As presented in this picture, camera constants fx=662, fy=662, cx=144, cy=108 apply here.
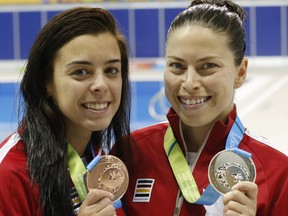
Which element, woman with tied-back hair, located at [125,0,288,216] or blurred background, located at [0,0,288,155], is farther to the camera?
blurred background, located at [0,0,288,155]

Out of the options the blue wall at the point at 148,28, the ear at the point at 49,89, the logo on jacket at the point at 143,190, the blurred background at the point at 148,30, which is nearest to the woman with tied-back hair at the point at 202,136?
the logo on jacket at the point at 143,190

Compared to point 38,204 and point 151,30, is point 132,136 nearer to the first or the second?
point 38,204

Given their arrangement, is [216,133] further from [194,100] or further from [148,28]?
[148,28]

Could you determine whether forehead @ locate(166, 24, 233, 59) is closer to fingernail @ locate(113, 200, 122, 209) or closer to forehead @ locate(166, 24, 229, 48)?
forehead @ locate(166, 24, 229, 48)

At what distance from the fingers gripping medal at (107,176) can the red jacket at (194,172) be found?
0.22 metres

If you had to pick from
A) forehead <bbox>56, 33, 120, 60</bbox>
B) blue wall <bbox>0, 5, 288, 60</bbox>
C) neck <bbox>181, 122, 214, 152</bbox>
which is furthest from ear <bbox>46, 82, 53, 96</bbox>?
blue wall <bbox>0, 5, 288, 60</bbox>

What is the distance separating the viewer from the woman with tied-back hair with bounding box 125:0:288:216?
2447 millimetres

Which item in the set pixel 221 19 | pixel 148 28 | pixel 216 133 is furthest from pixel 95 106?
pixel 148 28

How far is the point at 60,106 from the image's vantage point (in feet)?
8.30

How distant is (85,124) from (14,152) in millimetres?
311

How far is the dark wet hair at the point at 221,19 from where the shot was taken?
2553 mm

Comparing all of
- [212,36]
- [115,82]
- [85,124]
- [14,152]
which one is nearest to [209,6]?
[212,36]

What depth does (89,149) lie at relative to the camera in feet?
8.98

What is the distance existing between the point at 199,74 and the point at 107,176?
20.6 inches
